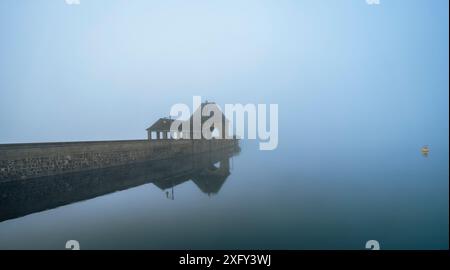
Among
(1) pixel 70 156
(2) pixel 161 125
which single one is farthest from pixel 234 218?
(2) pixel 161 125

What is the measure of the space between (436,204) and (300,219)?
6.69 metres

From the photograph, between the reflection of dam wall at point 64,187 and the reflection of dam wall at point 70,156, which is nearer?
the reflection of dam wall at point 64,187

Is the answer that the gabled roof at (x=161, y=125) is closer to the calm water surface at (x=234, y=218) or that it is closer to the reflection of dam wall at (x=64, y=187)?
the reflection of dam wall at (x=64, y=187)

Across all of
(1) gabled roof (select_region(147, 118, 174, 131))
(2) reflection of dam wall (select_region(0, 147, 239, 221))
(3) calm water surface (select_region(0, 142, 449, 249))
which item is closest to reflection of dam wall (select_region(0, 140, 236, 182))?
(2) reflection of dam wall (select_region(0, 147, 239, 221))

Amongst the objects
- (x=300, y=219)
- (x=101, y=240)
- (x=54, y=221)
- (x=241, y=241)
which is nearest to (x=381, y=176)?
(x=300, y=219)

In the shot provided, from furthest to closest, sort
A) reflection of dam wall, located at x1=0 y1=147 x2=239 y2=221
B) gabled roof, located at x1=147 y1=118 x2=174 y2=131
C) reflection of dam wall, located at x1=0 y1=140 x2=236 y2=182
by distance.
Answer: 1. gabled roof, located at x1=147 y1=118 x2=174 y2=131
2. reflection of dam wall, located at x1=0 y1=140 x2=236 y2=182
3. reflection of dam wall, located at x1=0 y1=147 x2=239 y2=221

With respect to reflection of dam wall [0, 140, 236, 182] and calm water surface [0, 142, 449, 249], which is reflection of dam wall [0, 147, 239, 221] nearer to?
calm water surface [0, 142, 449, 249]

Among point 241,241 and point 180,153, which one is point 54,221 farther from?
point 180,153

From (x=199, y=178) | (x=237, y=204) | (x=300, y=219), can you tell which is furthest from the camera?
(x=199, y=178)

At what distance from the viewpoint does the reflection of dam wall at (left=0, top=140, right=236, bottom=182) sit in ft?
35.9

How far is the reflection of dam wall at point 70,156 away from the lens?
1095 cm

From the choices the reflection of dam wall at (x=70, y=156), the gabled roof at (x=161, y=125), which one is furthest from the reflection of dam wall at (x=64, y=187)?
the gabled roof at (x=161, y=125)

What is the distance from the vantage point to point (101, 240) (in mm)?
5406
